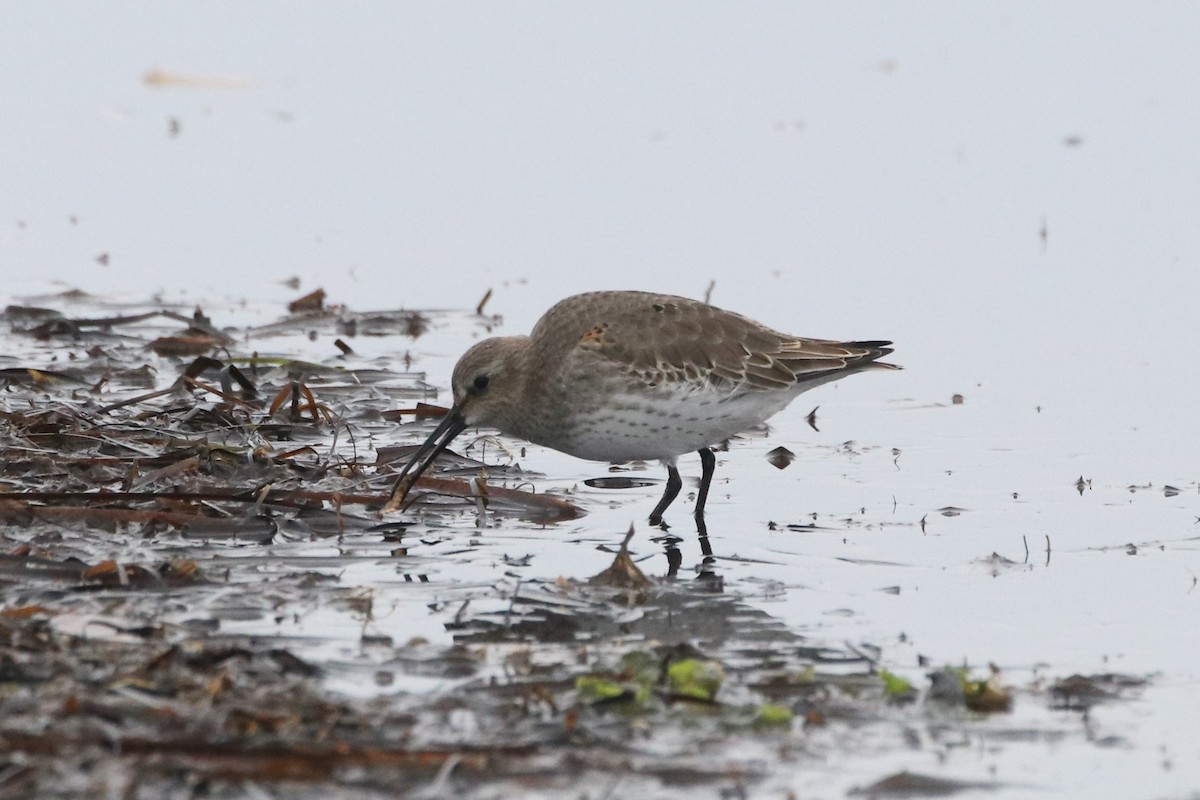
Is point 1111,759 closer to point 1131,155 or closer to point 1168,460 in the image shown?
point 1168,460

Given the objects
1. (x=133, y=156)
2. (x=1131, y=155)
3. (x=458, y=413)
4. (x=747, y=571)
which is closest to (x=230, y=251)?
(x=133, y=156)

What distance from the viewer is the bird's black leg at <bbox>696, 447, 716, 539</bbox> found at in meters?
8.80

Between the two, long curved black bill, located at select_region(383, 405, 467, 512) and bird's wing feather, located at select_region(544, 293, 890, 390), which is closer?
long curved black bill, located at select_region(383, 405, 467, 512)

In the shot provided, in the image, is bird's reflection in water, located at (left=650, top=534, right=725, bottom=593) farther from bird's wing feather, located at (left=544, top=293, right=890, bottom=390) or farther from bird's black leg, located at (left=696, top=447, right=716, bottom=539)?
bird's wing feather, located at (left=544, top=293, right=890, bottom=390)

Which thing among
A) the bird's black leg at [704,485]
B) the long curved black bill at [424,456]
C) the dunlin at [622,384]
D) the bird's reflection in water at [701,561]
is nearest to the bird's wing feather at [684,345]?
the dunlin at [622,384]

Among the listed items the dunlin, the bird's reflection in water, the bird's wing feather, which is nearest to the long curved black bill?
the dunlin

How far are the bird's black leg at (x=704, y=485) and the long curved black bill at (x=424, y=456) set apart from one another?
1267mm

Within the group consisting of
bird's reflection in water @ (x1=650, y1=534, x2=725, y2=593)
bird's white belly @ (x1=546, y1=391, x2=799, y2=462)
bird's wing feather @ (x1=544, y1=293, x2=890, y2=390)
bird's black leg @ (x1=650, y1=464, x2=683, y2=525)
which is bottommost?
bird's reflection in water @ (x1=650, y1=534, x2=725, y2=593)

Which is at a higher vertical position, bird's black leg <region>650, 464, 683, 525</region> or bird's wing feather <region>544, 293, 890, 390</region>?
bird's wing feather <region>544, 293, 890, 390</region>

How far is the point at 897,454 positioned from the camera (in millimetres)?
10219

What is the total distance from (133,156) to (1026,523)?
37.2 ft

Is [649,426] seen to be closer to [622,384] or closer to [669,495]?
[622,384]

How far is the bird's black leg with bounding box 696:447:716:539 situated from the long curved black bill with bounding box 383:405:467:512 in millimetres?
1267

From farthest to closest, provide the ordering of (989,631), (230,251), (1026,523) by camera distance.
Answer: (230,251) < (1026,523) < (989,631)
